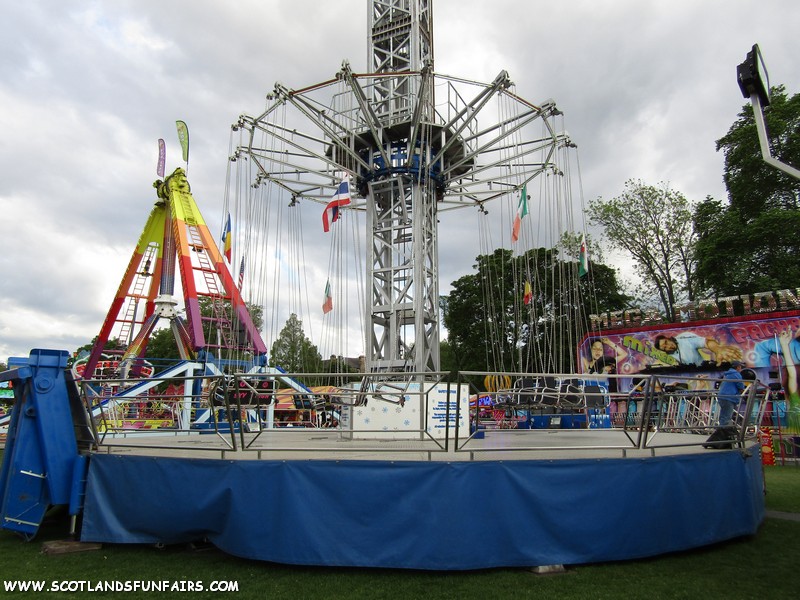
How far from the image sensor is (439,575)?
17.5 feet

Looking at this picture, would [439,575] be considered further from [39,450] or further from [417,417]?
[417,417]

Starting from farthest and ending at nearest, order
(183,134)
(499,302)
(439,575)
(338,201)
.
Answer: (499,302), (183,134), (338,201), (439,575)

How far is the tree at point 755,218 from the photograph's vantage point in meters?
27.5

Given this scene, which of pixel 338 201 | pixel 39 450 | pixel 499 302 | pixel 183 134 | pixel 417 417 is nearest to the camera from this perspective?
pixel 39 450

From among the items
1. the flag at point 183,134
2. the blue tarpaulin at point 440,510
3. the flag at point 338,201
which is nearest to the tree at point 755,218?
the flag at point 338,201

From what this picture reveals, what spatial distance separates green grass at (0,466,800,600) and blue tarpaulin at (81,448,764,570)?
143 mm

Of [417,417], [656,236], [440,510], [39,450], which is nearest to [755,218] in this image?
[656,236]

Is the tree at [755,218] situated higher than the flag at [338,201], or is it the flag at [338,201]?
the tree at [755,218]

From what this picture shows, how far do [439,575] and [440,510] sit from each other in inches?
24.2

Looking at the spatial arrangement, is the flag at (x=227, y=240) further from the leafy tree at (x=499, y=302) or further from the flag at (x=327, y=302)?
the leafy tree at (x=499, y=302)

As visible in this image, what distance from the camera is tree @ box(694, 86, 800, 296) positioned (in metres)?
27.5

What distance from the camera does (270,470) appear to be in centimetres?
567

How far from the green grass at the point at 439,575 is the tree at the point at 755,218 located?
2623 centimetres

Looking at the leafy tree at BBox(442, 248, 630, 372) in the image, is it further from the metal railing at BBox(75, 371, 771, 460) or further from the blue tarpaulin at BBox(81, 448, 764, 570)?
the blue tarpaulin at BBox(81, 448, 764, 570)
